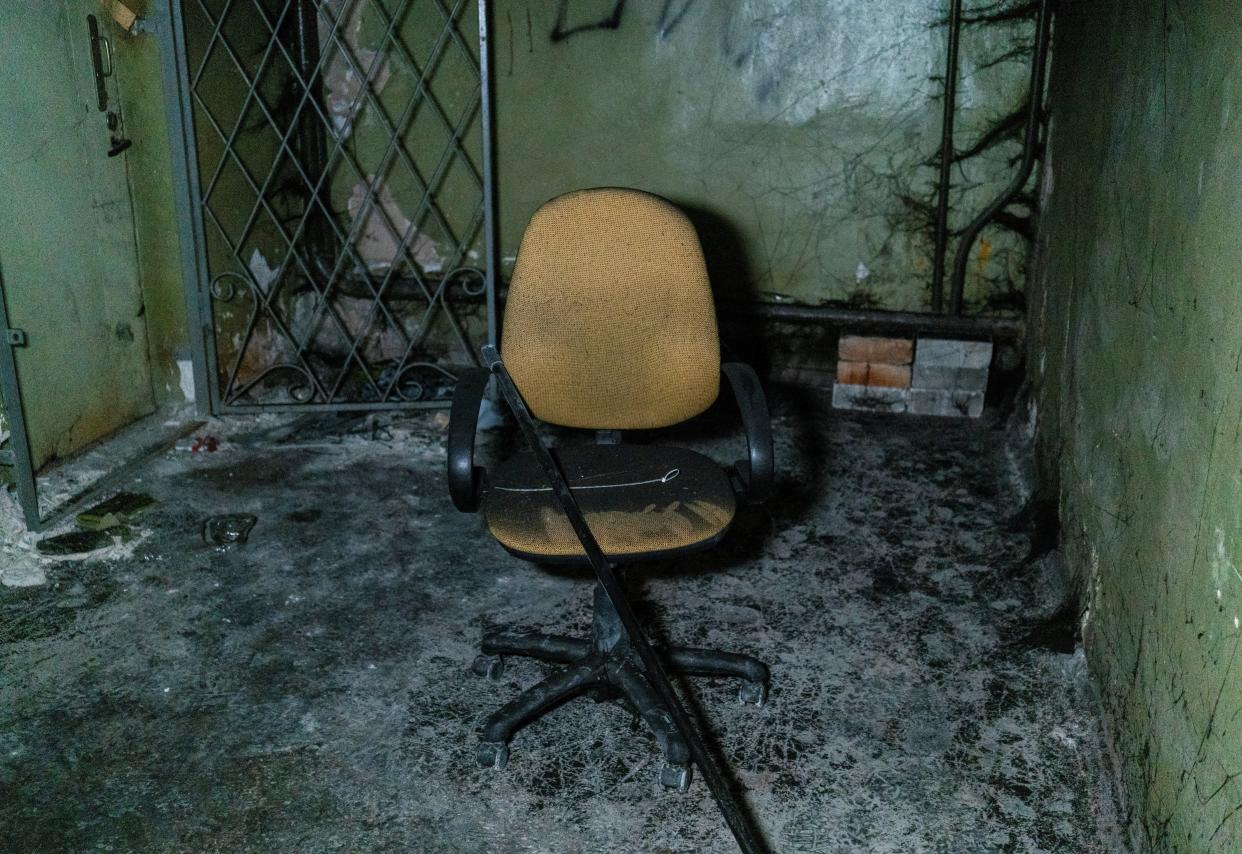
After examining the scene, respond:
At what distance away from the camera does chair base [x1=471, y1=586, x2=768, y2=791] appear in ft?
6.69

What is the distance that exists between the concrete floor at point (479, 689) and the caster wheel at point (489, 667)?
0.03 meters

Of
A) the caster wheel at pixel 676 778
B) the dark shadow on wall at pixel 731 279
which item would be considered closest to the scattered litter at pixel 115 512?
the caster wheel at pixel 676 778

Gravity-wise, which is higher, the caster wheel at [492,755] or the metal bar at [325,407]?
the metal bar at [325,407]

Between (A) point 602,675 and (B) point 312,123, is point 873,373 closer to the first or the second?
(A) point 602,675

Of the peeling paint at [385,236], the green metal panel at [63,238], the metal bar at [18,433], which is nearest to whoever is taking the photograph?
the metal bar at [18,433]

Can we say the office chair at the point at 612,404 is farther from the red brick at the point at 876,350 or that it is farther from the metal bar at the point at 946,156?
the metal bar at the point at 946,156

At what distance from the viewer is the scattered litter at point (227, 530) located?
2.92m

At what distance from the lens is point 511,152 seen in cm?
418

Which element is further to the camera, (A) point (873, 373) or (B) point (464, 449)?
(A) point (873, 373)

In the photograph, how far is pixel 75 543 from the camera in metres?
2.85

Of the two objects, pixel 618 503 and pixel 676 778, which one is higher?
pixel 618 503

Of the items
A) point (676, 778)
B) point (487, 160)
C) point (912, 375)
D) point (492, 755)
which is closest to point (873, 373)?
point (912, 375)

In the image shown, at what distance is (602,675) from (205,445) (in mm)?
2050

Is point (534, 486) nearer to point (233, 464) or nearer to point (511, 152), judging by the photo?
point (233, 464)
